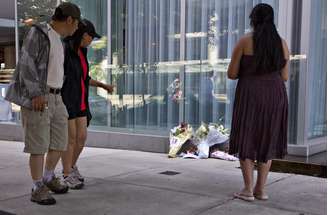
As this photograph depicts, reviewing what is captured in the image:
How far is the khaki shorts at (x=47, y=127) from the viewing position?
412cm

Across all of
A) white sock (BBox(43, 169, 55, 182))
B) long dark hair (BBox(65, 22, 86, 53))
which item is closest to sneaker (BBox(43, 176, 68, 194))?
white sock (BBox(43, 169, 55, 182))

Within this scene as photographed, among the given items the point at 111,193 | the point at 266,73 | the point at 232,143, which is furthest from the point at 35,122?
the point at 266,73

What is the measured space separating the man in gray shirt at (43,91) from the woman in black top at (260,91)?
4.95 feet

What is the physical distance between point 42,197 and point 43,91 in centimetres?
93

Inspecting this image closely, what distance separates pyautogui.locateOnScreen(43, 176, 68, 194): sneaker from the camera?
4.54m

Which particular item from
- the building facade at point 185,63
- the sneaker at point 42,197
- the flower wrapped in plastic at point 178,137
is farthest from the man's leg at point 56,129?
the building facade at point 185,63

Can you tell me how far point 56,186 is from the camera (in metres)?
4.57

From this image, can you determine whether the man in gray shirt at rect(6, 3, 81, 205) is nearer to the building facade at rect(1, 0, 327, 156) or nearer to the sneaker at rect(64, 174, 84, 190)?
the sneaker at rect(64, 174, 84, 190)

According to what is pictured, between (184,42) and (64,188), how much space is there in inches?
142

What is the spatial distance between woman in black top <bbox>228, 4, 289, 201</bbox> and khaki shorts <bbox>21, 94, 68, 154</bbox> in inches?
Result: 60.3

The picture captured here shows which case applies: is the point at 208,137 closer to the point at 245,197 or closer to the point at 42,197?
the point at 245,197

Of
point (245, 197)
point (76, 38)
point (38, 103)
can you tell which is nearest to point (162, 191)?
point (245, 197)

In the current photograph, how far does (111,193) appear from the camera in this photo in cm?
473

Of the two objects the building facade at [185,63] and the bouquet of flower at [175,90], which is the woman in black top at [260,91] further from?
the bouquet of flower at [175,90]
